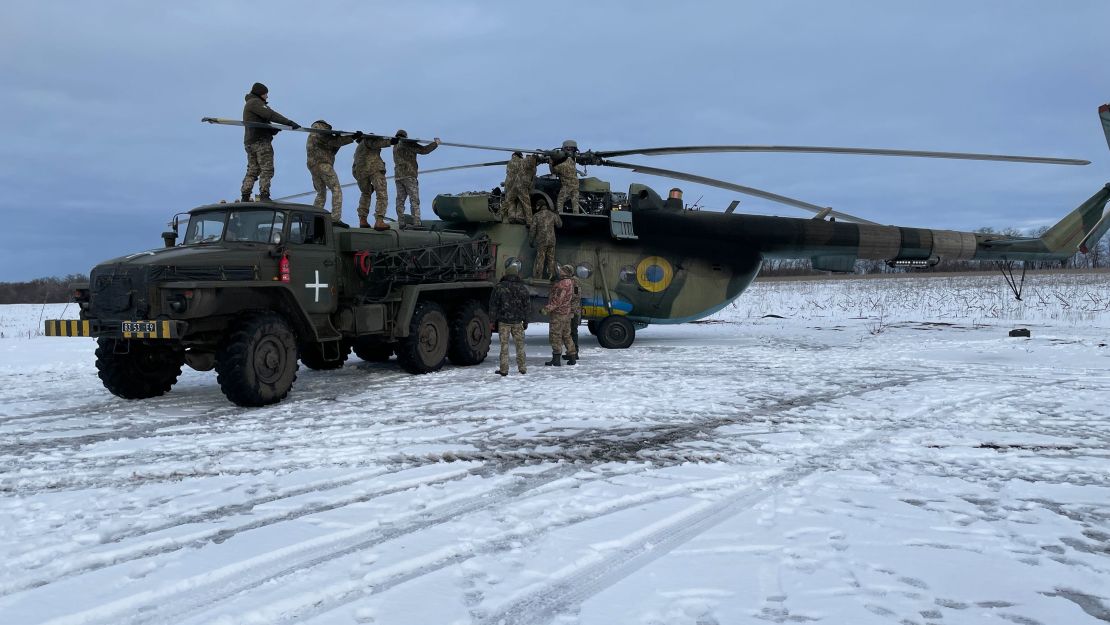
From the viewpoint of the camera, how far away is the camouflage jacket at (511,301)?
10562 mm

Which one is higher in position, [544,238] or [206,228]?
[544,238]

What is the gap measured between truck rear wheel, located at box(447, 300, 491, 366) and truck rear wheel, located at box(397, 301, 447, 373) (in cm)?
36

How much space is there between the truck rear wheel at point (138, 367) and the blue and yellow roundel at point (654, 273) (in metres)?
8.76

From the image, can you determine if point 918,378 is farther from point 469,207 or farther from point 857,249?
point 469,207

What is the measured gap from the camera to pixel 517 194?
1383cm

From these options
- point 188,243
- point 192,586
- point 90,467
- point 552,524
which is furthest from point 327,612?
point 188,243

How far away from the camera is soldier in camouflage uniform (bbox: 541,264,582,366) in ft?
37.9

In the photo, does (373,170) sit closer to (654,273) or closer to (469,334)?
(469,334)

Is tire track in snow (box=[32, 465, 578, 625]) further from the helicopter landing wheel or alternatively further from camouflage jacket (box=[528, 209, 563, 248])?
the helicopter landing wheel

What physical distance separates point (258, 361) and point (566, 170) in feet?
24.8

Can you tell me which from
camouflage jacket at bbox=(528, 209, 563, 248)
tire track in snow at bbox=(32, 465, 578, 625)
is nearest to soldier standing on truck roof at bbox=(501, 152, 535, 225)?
camouflage jacket at bbox=(528, 209, 563, 248)

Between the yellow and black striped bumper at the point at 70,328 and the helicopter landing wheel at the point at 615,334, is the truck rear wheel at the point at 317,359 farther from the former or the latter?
the helicopter landing wheel at the point at 615,334

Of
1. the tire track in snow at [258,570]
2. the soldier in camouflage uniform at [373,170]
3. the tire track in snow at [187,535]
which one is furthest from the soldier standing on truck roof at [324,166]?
the tire track in snow at [258,570]

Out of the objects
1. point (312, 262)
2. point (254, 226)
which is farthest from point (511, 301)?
point (254, 226)
